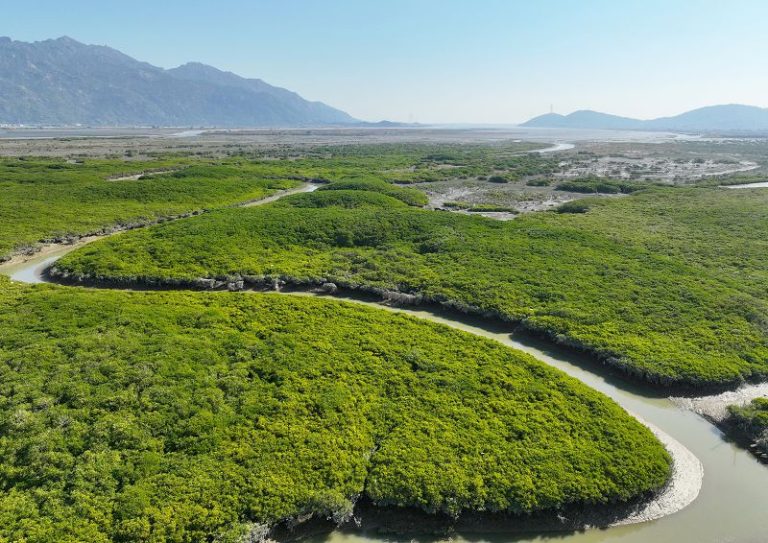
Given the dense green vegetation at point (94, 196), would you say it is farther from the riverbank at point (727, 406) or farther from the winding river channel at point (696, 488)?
the riverbank at point (727, 406)

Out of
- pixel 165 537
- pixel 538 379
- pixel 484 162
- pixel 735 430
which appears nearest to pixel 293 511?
pixel 165 537

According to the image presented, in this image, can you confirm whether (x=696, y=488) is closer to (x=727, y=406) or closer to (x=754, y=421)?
(x=754, y=421)

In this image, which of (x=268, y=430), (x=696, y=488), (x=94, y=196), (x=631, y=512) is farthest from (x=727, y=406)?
(x=94, y=196)

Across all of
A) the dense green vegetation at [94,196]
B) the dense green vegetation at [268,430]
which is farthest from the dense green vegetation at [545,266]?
the dense green vegetation at [94,196]

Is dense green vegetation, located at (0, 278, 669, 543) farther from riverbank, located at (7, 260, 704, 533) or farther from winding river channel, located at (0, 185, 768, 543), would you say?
winding river channel, located at (0, 185, 768, 543)

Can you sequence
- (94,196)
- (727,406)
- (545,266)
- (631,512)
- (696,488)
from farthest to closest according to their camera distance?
1. (94,196)
2. (545,266)
3. (727,406)
4. (696,488)
5. (631,512)
